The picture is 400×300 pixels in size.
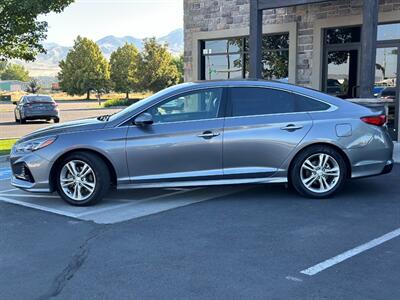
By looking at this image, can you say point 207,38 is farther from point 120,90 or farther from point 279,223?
point 120,90

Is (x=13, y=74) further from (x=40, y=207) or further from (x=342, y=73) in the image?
(x=40, y=207)

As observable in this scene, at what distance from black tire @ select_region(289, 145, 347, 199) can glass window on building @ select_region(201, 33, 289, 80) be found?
6.93 m

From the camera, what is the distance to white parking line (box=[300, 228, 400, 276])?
4.21 meters

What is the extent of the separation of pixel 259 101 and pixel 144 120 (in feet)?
5.10

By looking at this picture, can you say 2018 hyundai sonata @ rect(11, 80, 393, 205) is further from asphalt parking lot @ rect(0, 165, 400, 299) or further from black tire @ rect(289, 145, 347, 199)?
asphalt parking lot @ rect(0, 165, 400, 299)

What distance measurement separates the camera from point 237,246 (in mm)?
4855

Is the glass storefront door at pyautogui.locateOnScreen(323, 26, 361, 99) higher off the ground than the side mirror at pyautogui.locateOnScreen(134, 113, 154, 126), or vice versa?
the glass storefront door at pyautogui.locateOnScreen(323, 26, 361, 99)

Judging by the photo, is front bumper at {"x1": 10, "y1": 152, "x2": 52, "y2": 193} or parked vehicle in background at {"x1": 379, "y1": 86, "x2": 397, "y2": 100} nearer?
front bumper at {"x1": 10, "y1": 152, "x2": 52, "y2": 193}

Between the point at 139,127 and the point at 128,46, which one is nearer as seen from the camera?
the point at 139,127

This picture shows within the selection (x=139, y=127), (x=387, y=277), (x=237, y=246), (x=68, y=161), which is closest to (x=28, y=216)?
(x=68, y=161)

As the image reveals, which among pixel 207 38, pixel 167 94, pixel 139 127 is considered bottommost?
pixel 139 127

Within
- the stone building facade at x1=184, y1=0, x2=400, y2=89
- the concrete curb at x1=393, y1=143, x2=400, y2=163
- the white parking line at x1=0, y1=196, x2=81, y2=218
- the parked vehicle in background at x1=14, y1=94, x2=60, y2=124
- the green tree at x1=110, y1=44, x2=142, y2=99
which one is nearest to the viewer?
the white parking line at x1=0, y1=196, x2=81, y2=218

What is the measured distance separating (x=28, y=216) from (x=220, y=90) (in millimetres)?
2929

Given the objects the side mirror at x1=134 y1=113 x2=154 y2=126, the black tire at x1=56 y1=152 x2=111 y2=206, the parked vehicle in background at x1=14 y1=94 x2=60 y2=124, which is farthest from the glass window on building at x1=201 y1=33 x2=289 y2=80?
the parked vehicle in background at x1=14 y1=94 x2=60 y2=124
